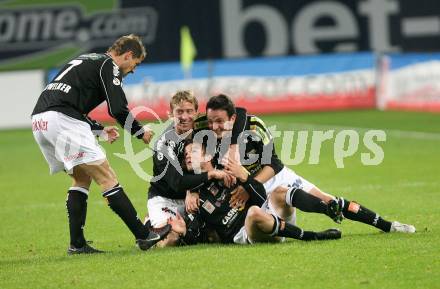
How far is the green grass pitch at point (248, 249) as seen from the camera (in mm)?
7633

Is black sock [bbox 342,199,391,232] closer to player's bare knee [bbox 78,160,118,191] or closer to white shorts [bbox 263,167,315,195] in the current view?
white shorts [bbox 263,167,315,195]

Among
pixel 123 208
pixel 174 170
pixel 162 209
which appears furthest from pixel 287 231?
pixel 123 208

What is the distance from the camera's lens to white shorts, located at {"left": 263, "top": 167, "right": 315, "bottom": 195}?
9.66 metres

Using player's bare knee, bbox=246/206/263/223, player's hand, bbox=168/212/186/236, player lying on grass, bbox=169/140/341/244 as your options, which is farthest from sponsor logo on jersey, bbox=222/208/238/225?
player's hand, bbox=168/212/186/236

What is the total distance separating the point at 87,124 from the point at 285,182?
204 centimetres

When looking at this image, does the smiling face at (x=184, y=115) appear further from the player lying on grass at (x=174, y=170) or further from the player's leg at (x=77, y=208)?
the player's leg at (x=77, y=208)

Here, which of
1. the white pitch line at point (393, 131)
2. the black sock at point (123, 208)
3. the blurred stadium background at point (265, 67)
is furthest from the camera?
the white pitch line at point (393, 131)

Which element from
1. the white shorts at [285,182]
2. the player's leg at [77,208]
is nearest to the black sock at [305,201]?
the white shorts at [285,182]

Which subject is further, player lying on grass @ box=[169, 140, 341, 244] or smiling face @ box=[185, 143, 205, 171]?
smiling face @ box=[185, 143, 205, 171]

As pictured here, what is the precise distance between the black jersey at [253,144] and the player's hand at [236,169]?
0.28 m

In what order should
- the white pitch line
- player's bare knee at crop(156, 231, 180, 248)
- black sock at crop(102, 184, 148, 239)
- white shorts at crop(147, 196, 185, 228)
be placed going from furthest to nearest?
the white pitch line < white shorts at crop(147, 196, 185, 228) < player's bare knee at crop(156, 231, 180, 248) < black sock at crop(102, 184, 148, 239)

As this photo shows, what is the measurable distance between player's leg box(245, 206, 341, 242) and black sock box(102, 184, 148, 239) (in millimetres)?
1006

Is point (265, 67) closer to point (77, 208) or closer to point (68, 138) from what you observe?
point (77, 208)

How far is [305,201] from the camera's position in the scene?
9.41 m
